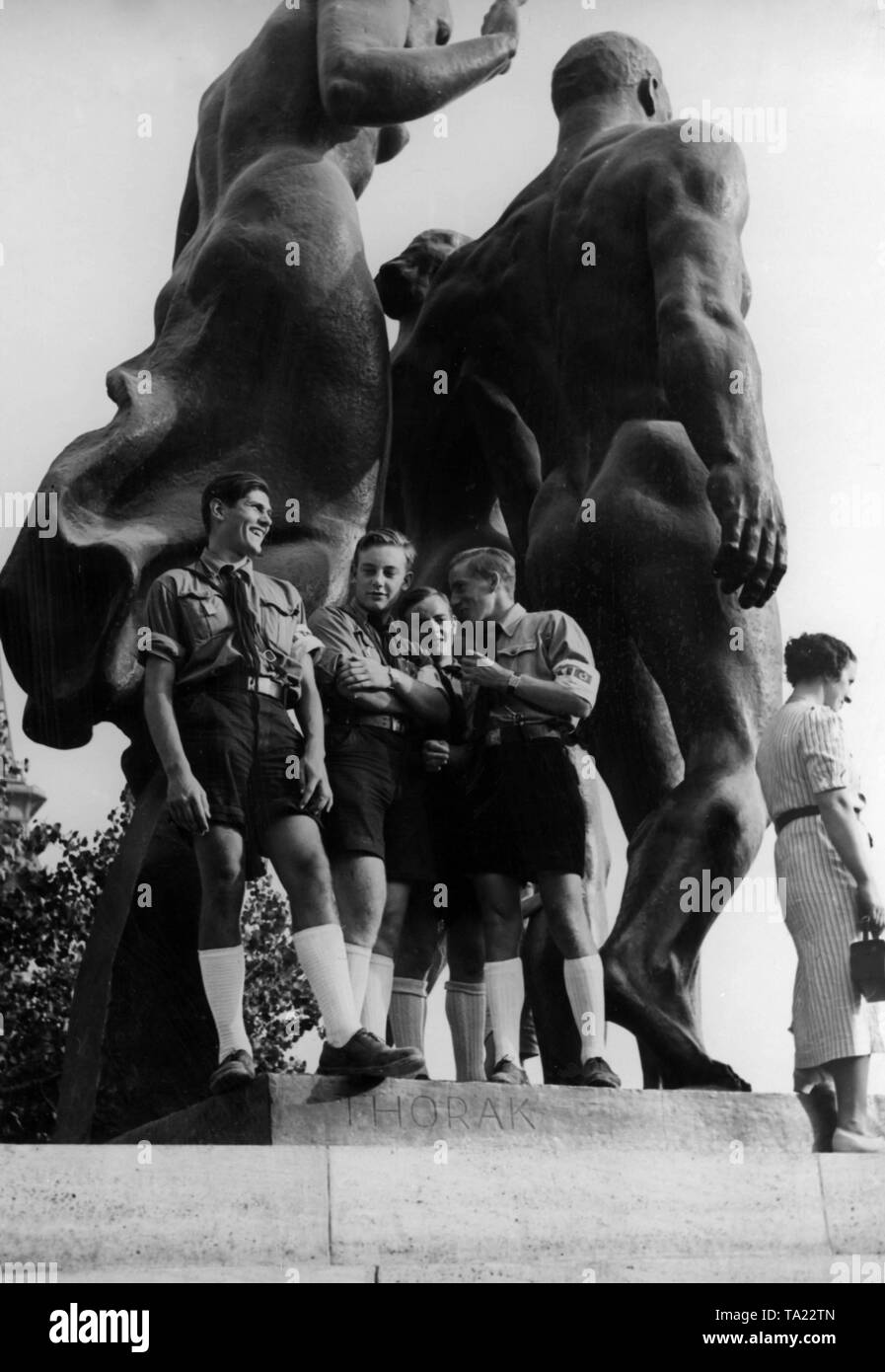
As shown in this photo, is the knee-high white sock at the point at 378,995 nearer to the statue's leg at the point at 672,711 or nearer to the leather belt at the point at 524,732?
the leather belt at the point at 524,732

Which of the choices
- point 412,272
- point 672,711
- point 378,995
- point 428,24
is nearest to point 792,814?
point 672,711

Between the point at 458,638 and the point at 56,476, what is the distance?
7.10 ft

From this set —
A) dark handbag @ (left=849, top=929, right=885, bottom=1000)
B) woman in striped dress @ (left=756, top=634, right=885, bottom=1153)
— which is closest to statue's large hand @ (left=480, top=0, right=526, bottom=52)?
woman in striped dress @ (left=756, top=634, right=885, bottom=1153)

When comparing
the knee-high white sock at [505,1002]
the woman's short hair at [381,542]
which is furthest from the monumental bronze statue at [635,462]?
the woman's short hair at [381,542]

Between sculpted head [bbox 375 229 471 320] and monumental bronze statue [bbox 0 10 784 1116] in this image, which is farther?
sculpted head [bbox 375 229 471 320]

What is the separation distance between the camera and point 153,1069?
36.5 ft

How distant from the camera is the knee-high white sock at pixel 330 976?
938 cm

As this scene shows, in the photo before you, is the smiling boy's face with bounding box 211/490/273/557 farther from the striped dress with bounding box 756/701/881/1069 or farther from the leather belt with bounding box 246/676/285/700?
the striped dress with bounding box 756/701/881/1069

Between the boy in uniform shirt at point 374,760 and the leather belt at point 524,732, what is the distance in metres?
0.25

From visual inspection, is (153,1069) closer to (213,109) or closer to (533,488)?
(533,488)

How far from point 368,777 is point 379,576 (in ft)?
2.72

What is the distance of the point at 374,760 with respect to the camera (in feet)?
33.8

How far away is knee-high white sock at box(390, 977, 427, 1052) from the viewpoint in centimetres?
1029

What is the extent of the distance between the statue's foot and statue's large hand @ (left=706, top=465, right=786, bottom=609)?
1681 millimetres
